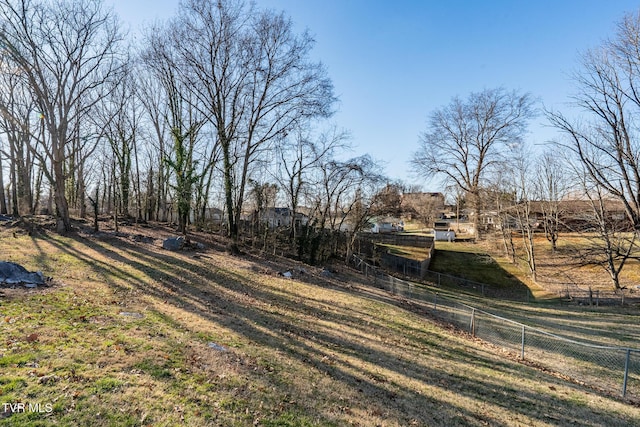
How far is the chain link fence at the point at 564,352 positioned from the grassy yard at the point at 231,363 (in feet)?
2.87

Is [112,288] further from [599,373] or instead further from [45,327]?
[599,373]

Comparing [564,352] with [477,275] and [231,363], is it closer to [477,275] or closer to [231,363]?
[231,363]

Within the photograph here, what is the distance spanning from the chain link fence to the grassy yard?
875 mm

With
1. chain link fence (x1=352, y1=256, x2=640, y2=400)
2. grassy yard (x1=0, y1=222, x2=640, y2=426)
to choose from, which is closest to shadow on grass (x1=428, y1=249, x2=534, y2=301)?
chain link fence (x1=352, y1=256, x2=640, y2=400)

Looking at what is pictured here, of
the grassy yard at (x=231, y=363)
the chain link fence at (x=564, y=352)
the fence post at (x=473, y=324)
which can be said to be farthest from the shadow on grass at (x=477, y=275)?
the grassy yard at (x=231, y=363)

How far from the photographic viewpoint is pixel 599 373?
8.47m

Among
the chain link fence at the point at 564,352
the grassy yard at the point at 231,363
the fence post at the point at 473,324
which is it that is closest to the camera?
the grassy yard at the point at 231,363

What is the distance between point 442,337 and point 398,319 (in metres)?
1.58

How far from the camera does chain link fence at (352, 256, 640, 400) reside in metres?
7.71

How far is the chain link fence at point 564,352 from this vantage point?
7.71 metres

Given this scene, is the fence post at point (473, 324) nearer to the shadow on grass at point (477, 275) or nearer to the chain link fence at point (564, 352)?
the chain link fence at point (564, 352)

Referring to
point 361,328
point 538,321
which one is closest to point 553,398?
point 361,328

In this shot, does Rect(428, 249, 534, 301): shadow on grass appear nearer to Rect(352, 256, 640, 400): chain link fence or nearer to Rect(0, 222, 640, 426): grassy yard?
Rect(352, 256, 640, 400): chain link fence

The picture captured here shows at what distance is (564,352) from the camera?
32.4ft
